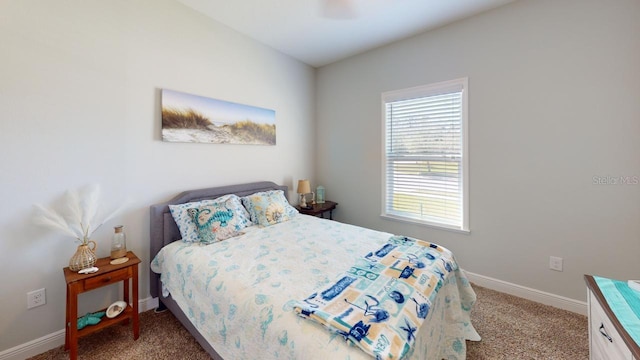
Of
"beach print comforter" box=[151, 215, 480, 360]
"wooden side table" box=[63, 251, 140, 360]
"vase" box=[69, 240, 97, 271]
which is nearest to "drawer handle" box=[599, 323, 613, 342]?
"beach print comforter" box=[151, 215, 480, 360]

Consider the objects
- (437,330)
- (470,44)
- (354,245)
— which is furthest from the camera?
(470,44)

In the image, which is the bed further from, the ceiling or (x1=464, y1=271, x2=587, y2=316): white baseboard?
the ceiling

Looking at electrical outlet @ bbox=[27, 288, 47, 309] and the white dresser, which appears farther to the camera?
electrical outlet @ bbox=[27, 288, 47, 309]

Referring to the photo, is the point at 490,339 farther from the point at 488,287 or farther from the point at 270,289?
the point at 270,289

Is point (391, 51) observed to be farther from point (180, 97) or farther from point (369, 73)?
point (180, 97)

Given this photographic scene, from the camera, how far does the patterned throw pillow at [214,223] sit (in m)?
2.04

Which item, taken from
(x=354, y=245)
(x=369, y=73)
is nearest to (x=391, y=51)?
(x=369, y=73)

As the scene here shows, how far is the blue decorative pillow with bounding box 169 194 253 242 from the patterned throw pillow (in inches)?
1.8

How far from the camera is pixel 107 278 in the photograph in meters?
1.71

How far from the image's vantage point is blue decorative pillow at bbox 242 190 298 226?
2.54 metres

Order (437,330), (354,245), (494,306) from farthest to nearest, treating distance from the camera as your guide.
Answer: (494,306) → (354,245) → (437,330)

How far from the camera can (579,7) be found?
2014mm

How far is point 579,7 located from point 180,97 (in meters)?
3.58

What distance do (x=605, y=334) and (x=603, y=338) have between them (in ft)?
0.17
